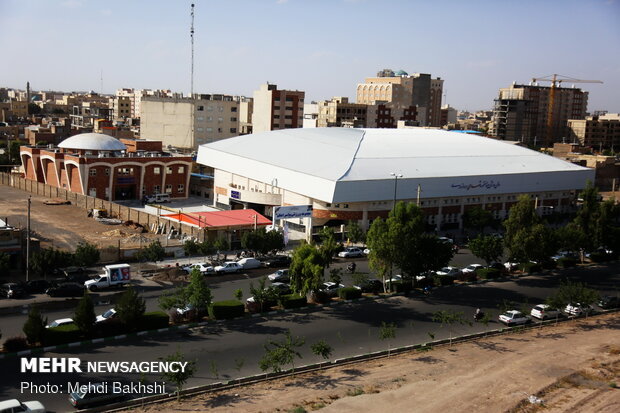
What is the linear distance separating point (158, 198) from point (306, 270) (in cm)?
3330

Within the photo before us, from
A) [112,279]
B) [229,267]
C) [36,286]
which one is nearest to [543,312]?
[229,267]

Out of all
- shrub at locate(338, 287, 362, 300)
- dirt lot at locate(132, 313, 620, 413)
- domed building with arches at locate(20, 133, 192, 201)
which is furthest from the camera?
domed building with arches at locate(20, 133, 192, 201)

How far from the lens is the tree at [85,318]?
2375 cm

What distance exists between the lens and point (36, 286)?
2975cm

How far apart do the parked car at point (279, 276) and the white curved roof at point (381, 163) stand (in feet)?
37.5

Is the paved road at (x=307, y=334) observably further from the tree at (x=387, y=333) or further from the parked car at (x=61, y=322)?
the parked car at (x=61, y=322)

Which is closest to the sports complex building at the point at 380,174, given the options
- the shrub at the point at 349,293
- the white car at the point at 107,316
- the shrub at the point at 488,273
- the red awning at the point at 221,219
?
the red awning at the point at 221,219

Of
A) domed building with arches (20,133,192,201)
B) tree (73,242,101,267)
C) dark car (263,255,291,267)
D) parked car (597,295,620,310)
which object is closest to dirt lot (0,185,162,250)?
domed building with arches (20,133,192,201)

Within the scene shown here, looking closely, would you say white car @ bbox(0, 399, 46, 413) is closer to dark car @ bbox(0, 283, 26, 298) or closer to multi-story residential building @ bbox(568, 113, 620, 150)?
dark car @ bbox(0, 283, 26, 298)

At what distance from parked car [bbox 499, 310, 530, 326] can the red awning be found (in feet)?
59.1

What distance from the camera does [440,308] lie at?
30.9 m

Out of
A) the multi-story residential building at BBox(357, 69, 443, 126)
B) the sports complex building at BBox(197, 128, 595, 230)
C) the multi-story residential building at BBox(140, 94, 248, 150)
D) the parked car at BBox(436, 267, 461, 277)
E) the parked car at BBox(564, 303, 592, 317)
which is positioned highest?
the multi-story residential building at BBox(357, 69, 443, 126)

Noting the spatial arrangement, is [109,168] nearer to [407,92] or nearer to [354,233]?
[354,233]

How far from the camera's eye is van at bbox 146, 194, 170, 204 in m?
58.8
